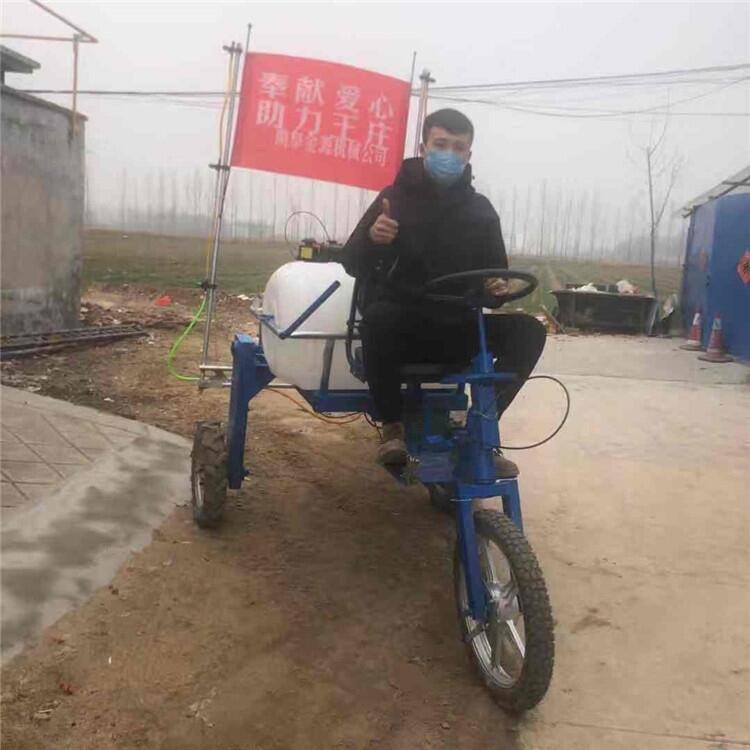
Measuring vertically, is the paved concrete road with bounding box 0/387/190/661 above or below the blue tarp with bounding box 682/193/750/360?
below

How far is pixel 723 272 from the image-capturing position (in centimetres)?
1094

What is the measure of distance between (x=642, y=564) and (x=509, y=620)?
1353mm

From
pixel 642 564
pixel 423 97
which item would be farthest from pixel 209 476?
pixel 423 97

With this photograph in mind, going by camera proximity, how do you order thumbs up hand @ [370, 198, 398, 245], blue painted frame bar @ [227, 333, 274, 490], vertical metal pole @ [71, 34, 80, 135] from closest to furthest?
Result: thumbs up hand @ [370, 198, 398, 245], blue painted frame bar @ [227, 333, 274, 490], vertical metal pole @ [71, 34, 80, 135]

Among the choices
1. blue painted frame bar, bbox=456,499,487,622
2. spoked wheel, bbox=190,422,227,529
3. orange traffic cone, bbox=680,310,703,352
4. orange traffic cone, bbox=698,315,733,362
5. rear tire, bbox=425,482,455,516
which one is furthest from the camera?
orange traffic cone, bbox=680,310,703,352

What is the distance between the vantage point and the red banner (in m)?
6.22

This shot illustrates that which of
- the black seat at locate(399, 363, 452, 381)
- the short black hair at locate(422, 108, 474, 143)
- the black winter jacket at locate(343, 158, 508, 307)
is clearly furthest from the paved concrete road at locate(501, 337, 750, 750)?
the short black hair at locate(422, 108, 474, 143)

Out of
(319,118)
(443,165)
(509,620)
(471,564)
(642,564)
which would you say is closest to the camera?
(509,620)

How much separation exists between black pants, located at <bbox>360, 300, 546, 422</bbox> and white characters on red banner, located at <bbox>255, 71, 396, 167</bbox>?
378 centimetres

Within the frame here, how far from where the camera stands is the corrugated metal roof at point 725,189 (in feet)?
33.6

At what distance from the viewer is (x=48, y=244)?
895 centimetres

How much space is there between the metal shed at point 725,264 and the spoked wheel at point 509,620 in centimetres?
835

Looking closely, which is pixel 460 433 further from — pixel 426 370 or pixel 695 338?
pixel 695 338

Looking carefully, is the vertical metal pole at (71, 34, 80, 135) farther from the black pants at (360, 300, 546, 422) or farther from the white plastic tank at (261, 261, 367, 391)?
the black pants at (360, 300, 546, 422)
